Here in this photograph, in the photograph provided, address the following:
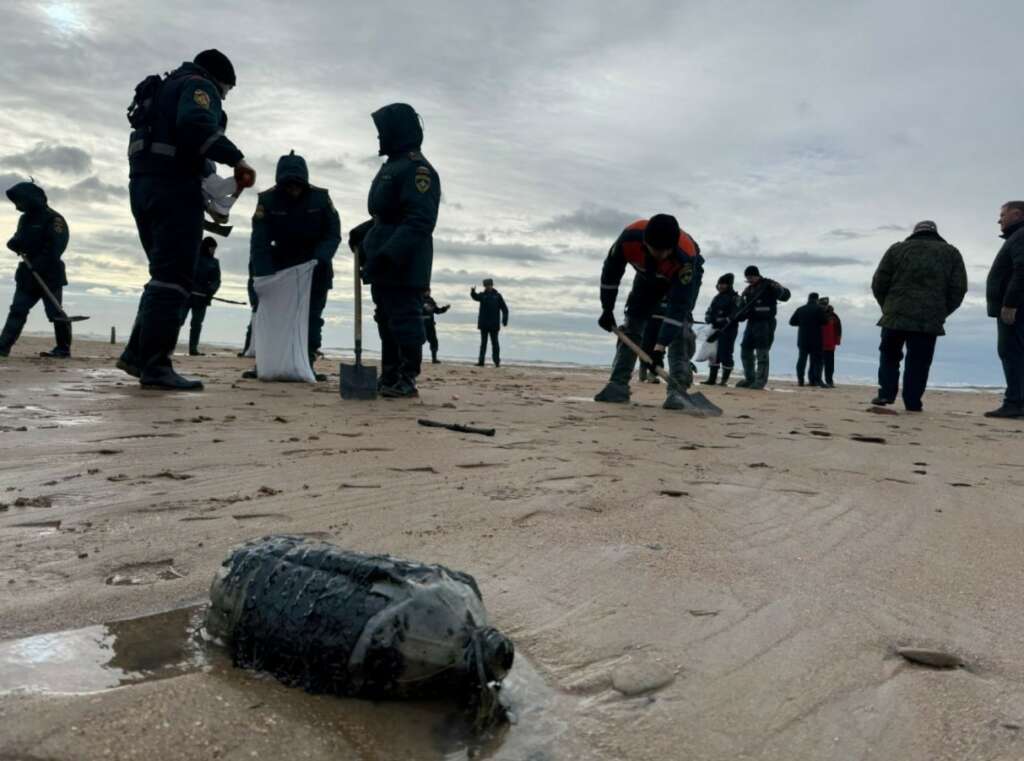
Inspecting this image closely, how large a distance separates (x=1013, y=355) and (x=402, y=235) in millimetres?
6191

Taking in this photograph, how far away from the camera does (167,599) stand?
1709mm

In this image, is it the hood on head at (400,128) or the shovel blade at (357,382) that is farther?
the hood on head at (400,128)

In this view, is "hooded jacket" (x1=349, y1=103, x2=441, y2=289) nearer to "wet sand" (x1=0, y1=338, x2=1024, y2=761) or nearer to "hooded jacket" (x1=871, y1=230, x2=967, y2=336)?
"wet sand" (x1=0, y1=338, x2=1024, y2=761)

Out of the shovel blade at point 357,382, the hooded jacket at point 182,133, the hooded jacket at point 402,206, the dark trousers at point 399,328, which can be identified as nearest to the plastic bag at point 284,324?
the dark trousers at point 399,328

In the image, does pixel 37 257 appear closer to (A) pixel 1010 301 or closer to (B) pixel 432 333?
(B) pixel 432 333

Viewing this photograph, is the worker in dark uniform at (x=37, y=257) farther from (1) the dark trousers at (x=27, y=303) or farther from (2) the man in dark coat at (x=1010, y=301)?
(2) the man in dark coat at (x=1010, y=301)

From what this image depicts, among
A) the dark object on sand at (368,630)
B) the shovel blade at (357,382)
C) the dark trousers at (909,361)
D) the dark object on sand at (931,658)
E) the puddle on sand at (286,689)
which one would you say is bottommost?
the puddle on sand at (286,689)

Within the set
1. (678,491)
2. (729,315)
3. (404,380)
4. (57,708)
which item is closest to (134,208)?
(404,380)

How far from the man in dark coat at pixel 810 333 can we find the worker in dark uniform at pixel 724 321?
2.82 meters

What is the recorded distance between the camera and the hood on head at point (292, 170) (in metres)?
6.93

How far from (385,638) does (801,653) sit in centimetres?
85

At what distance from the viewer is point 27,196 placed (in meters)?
8.99

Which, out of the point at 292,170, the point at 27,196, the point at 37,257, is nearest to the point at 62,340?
the point at 37,257

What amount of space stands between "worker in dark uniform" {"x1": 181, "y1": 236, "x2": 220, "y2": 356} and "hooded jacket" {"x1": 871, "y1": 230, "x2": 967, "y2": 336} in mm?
9847
